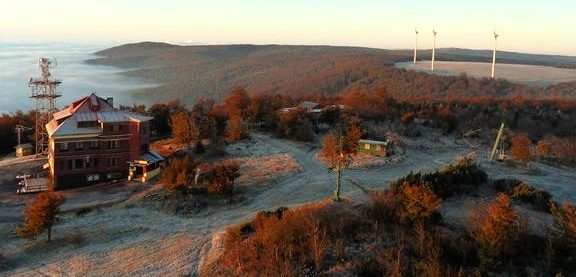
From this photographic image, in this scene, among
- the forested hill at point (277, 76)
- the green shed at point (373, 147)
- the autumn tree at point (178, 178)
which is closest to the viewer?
the autumn tree at point (178, 178)

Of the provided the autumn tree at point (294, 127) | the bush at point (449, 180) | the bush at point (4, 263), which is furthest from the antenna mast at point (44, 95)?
the bush at point (449, 180)

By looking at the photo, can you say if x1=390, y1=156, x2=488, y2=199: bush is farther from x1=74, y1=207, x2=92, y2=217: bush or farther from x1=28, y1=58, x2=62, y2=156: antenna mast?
x1=28, y1=58, x2=62, y2=156: antenna mast

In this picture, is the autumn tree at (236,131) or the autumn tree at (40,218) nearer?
the autumn tree at (40,218)

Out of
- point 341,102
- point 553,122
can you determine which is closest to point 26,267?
point 341,102

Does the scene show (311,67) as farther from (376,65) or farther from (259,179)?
(259,179)

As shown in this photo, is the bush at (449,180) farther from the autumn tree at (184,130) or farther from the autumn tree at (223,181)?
the autumn tree at (184,130)

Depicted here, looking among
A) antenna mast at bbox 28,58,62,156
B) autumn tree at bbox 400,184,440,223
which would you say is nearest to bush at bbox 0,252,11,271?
autumn tree at bbox 400,184,440,223

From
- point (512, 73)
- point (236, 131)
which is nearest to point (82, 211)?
point (236, 131)

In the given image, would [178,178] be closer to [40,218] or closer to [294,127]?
[40,218]
